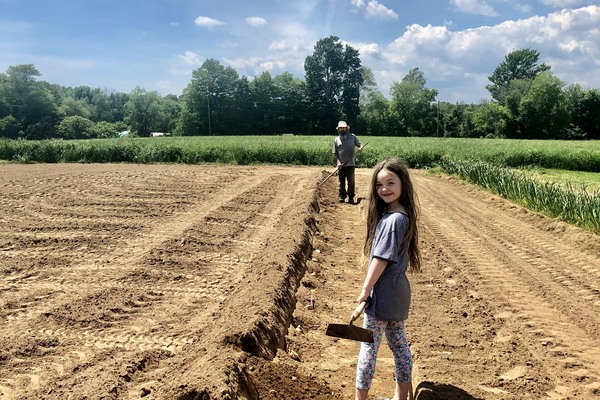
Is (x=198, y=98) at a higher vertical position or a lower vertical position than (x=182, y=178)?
higher

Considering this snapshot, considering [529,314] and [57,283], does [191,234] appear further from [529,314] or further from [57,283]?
[529,314]

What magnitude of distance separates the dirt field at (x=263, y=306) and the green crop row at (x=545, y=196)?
376 millimetres

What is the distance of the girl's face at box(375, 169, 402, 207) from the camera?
297 cm

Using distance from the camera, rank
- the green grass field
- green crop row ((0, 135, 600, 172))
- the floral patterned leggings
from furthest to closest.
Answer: green crop row ((0, 135, 600, 172)) → the green grass field → the floral patterned leggings

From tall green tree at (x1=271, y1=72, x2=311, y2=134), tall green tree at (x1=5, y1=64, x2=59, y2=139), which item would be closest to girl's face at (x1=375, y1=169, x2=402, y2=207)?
tall green tree at (x1=271, y1=72, x2=311, y2=134)

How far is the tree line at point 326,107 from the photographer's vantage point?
55906 millimetres

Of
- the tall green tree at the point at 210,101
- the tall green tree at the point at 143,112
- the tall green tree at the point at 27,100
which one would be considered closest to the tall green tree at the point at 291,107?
the tall green tree at the point at 210,101

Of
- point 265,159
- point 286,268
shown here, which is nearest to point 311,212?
point 286,268

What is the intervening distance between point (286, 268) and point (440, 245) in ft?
11.4

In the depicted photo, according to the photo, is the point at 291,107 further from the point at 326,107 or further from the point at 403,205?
the point at 403,205

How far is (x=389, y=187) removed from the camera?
2.97 metres

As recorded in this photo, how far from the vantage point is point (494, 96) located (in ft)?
263

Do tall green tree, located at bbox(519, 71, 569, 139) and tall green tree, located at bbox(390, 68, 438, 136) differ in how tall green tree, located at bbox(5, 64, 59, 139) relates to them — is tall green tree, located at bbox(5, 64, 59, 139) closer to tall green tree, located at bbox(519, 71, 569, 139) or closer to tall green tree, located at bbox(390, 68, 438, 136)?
tall green tree, located at bbox(390, 68, 438, 136)

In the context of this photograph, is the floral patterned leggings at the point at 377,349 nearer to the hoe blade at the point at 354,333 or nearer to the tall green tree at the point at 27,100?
the hoe blade at the point at 354,333
